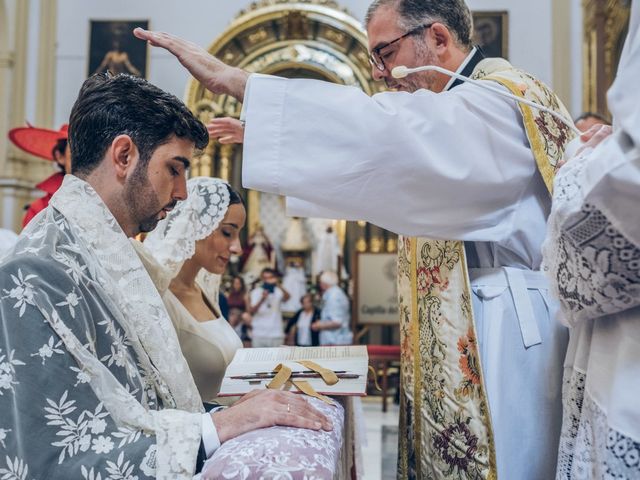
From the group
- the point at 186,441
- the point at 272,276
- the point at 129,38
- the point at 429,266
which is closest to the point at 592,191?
the point at 186,441

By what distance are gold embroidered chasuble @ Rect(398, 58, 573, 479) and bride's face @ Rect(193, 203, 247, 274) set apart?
117 cm

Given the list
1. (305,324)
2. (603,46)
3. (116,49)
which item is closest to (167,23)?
(116,49)

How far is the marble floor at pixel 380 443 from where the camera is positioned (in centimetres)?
505

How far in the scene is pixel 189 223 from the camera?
3125mm

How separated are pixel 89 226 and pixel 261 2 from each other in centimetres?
940

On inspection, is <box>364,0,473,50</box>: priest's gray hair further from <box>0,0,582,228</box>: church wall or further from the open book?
<box>0,0,582,228</box>: church wall

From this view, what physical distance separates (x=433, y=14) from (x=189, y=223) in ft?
4.49

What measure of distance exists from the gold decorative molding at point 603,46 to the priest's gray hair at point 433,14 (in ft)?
19.1

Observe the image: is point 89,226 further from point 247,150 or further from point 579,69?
point 579,69

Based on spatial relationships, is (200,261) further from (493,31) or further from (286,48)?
(493,31)

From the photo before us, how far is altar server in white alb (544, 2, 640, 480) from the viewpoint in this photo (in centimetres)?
118

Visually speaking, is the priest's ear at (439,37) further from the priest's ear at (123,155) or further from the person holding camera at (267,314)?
the person holding camera at (267,314)

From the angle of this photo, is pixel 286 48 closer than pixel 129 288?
No

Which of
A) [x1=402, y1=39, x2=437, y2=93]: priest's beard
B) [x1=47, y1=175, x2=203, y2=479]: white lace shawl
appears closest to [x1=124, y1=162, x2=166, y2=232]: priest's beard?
[x1=47, y1=175, x2=203, y2=479]: white lace shawl
